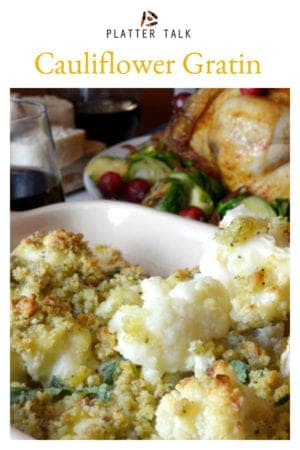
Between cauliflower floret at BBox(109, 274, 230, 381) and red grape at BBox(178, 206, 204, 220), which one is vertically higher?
cauliflower floret at BBox(109, 274, 230, 381)

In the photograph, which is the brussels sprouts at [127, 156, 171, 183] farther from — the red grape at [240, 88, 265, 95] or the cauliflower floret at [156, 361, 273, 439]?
the cauliflower floret at [156, 361, 273, 439]

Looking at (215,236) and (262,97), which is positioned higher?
(262,97)

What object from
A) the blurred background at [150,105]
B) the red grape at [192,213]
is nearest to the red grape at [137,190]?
the red grape at [192,213]
